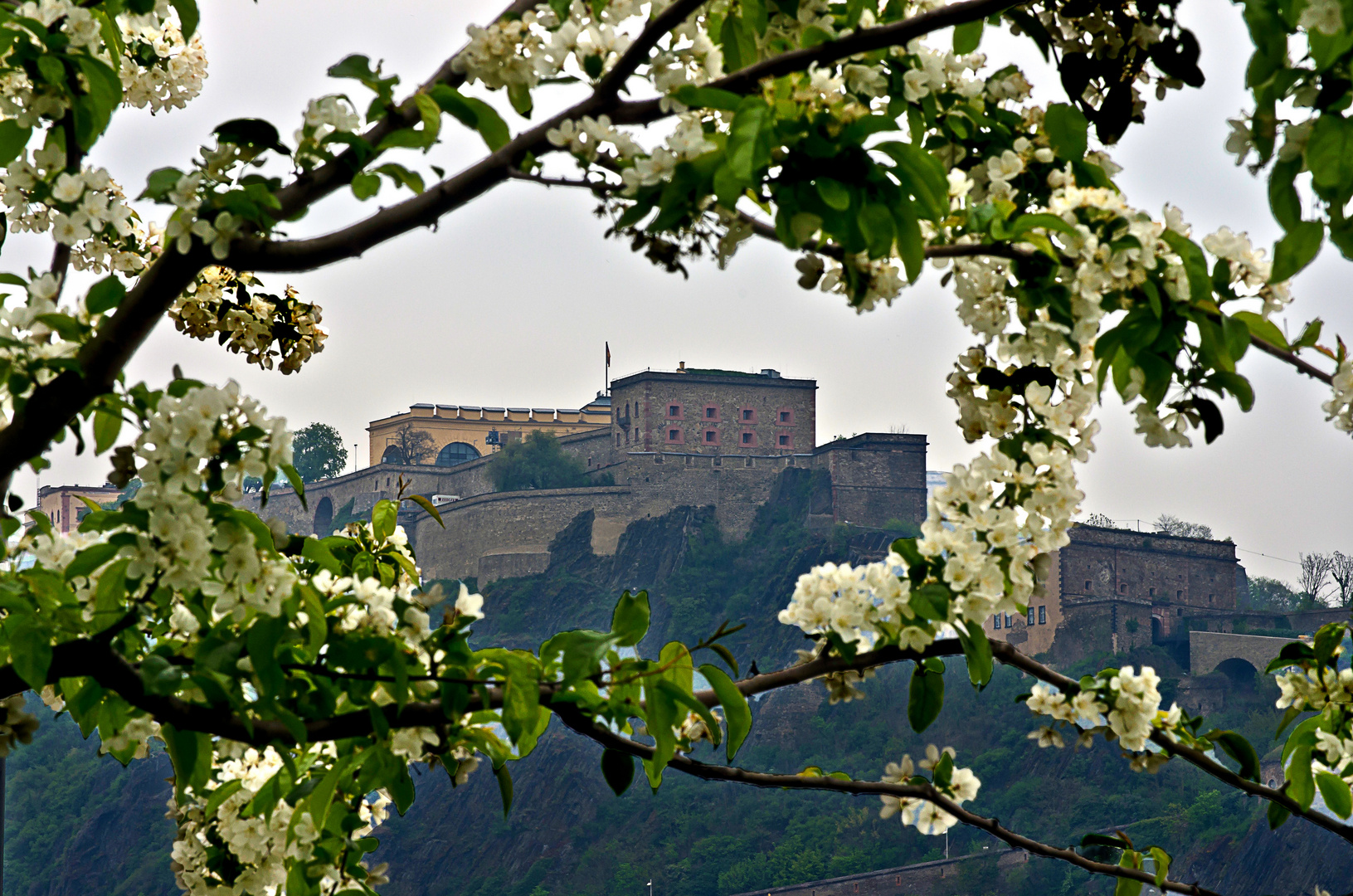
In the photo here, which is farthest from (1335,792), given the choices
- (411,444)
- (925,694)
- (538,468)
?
(411,444)

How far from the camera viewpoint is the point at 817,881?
39.2 m

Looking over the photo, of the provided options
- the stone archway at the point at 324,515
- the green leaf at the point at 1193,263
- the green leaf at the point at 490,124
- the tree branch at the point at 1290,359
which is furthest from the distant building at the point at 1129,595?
the green leaf at the point at 490,124

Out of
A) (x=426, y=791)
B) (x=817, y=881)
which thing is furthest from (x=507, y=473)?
(x=817, y=881)

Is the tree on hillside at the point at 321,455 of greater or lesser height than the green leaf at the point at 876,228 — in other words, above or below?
above

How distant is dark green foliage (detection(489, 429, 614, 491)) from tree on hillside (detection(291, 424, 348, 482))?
34.5 feet

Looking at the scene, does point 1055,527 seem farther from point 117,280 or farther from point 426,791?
point 426,791

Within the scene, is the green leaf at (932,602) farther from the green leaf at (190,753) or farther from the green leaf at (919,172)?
the green leaf at (190,753)

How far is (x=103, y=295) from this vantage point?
1466 millimetres

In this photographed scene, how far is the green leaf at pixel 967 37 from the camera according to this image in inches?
68.0

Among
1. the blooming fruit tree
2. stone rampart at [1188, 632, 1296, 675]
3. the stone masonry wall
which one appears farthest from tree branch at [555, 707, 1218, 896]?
the stone masonry wall

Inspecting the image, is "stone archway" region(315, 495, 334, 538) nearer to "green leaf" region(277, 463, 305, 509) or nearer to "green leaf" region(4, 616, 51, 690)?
"green leaf" region(277, 463, 305, 509)

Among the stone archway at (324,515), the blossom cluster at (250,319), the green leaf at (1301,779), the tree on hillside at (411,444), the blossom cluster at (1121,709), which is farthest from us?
the tree on hillside at (411,444)

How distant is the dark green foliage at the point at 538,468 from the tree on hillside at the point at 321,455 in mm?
10522

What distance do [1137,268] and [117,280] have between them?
43.6 inches
